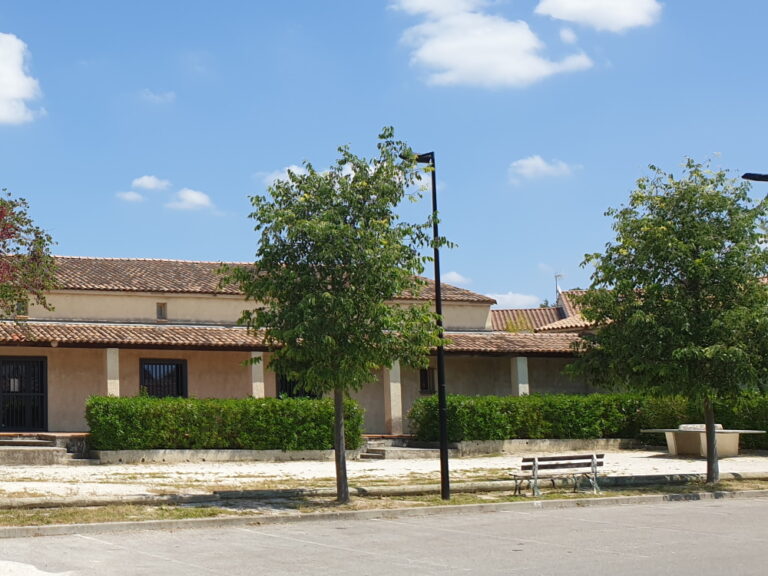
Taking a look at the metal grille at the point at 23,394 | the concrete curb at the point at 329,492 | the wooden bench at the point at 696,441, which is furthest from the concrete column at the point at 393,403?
the concrete curb at the point at 329,492

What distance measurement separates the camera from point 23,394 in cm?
2923

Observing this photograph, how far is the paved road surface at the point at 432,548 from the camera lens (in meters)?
10.8

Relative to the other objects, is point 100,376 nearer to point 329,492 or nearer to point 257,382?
point 257,382

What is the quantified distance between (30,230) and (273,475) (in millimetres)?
7341

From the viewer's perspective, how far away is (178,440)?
26031mm

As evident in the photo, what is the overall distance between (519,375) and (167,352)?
11095 millimetres

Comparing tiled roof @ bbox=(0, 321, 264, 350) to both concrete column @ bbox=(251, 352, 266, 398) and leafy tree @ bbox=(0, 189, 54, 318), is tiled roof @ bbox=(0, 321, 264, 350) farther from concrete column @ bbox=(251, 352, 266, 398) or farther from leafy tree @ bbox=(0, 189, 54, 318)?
leafy tree @ bbox=(0, 189, 54, 318)

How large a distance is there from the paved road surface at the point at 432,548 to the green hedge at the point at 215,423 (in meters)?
11.3

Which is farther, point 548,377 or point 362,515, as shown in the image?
point 548,377

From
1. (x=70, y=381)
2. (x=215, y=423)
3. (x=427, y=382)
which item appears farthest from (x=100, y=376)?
(x=427, y=382)

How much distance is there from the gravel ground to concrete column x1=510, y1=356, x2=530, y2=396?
5154 millimetres

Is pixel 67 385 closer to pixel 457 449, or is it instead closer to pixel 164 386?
pixel 164 386

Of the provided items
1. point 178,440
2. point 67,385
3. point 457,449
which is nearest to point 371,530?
point 178,440

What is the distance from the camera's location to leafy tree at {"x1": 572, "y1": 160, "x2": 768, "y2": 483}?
2006 cm
